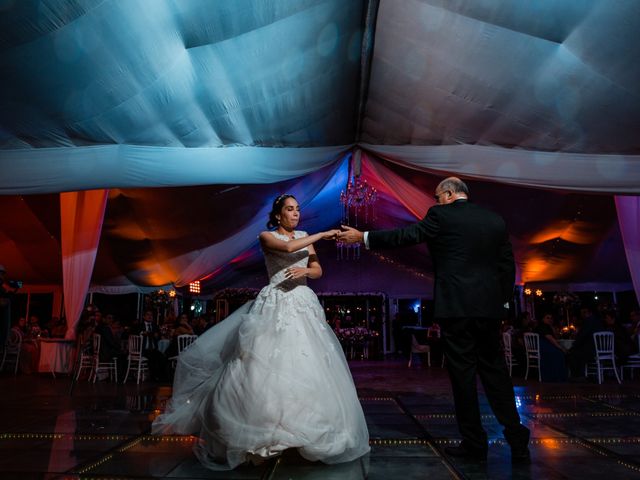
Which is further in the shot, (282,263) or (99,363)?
(99,363)

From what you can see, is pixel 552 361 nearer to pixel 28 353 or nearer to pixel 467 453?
pixel 467 453

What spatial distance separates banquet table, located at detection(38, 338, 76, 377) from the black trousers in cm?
826

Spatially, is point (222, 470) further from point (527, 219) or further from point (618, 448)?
point (527, 219)

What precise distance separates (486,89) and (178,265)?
7.50 metres

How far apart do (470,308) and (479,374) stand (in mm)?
362

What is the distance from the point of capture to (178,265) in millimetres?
10312

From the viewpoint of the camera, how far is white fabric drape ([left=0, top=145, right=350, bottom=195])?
4.48 meters

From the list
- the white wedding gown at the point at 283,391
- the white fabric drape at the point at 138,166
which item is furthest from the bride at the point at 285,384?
the white fabric drape at the point at 138,166

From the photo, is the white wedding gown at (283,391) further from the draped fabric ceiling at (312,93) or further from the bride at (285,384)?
the draped fabric ceiling at (312,93)

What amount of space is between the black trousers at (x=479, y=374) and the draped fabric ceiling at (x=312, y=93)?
2440mm

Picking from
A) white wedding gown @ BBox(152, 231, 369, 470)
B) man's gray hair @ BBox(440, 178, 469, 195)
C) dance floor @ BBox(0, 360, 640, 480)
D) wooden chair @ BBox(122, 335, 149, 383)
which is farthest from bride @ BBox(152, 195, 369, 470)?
wooden chair @ BBox(122, 335, 149, 383)

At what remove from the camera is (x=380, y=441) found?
10.2 ft

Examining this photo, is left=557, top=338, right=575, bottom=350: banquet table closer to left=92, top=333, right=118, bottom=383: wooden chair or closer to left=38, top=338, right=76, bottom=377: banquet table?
left=92, top=333, right=118, bottom=383: wooden chair

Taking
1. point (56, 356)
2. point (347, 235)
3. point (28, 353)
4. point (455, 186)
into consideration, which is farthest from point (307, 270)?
point (28, 353)
